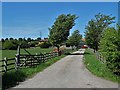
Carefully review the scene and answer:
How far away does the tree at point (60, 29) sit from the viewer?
6009 centimetres

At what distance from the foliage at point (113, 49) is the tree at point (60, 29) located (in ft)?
134

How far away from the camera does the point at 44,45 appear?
13300cm

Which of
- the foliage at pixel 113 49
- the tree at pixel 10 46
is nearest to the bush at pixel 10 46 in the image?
the tree at pixel 10 46

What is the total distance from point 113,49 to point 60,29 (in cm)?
4248

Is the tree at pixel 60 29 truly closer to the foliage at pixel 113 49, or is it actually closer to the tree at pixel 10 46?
the tree at pixel 10 46

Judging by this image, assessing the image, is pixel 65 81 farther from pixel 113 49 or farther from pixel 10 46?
pixel 10 46

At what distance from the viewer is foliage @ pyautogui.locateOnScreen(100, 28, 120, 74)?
1816 cm

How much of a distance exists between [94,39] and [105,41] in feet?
125

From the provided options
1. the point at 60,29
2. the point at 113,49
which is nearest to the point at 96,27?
the point at 60,29

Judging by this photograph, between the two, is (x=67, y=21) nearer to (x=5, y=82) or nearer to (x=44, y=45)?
(x=5, y=82)

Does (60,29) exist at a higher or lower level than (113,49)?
higher

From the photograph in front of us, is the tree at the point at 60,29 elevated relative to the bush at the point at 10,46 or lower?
elevated

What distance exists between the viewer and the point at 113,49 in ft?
60.7

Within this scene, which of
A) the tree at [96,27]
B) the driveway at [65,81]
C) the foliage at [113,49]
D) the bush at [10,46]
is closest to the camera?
the driveway at [65,81]
